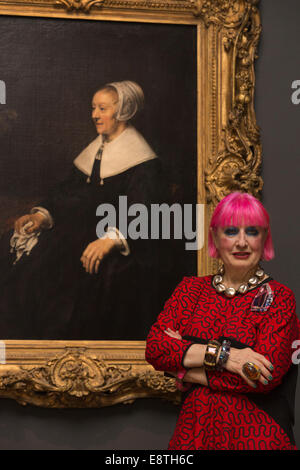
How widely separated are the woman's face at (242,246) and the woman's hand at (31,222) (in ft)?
4.97

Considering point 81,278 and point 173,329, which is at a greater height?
point 81,278

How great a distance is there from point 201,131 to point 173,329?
5.72 feet

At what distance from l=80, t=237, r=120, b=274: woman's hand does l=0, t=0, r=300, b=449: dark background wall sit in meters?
0.89

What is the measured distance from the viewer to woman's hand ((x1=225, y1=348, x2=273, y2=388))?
264cm

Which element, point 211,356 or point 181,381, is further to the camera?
point 181,381

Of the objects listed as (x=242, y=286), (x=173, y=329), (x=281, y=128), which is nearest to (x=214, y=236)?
(x=242, y=286)

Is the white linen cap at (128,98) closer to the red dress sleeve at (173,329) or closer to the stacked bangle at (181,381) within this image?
the red dress sleeve at (173,329)

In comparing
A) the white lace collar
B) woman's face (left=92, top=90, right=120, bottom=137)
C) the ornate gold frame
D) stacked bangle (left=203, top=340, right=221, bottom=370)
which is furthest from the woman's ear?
woman's face (left=92, top=90, right=120, bottom=137)

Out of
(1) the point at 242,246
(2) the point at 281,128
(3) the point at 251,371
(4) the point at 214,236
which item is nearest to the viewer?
(3) the point at 251,371

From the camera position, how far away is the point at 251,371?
2627mm

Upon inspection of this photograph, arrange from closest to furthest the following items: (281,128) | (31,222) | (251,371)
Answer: (251,371), (31,222), (281,128)

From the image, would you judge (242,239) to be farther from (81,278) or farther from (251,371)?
(81,278)

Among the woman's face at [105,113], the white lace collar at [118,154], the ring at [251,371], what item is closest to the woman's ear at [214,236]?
the ring at [251,371]

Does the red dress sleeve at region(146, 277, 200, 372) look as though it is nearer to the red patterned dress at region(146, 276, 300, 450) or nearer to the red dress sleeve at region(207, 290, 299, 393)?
the red patterned dress at region(146, 276, 300, 450)
